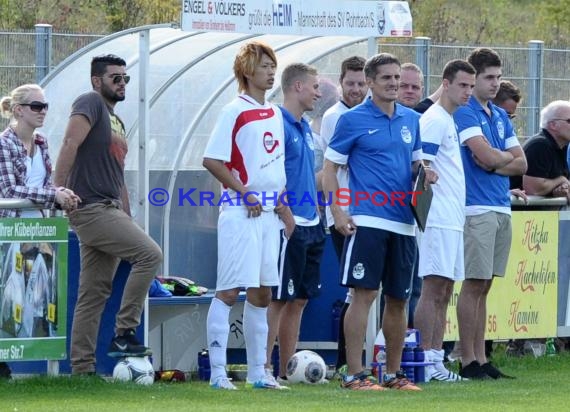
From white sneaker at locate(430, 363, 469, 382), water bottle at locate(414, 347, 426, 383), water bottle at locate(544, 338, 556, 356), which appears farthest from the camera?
water bottle at locate(544, 338, 556, 356)

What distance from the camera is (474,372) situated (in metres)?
11.6

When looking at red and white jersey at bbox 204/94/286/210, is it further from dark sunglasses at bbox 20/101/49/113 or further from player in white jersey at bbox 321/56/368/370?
player in white jersey at bbox 321/56/368/370

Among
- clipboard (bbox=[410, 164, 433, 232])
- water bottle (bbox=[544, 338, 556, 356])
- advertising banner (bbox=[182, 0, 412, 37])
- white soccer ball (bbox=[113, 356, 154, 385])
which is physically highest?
advertising banner (bbox=[182, 0, 412, 37])

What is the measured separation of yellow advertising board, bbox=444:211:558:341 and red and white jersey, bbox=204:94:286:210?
11.1 feet

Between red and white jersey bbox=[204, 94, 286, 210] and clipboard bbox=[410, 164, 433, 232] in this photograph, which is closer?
red and white jersey bbox=[204, 94, 286, 210]

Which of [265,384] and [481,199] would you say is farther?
[481,199]

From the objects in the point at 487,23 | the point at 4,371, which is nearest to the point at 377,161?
the point at 4,371

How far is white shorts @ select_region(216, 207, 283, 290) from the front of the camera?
1041 cm

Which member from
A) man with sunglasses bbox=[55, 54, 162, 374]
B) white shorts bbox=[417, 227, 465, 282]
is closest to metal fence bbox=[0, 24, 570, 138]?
man with sunglasses bbox=[55, 54, 162, 374]

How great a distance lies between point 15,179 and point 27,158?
0.23m

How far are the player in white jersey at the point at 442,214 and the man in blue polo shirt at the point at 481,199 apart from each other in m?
0.19

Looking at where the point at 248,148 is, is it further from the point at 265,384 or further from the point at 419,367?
the point at 419,367

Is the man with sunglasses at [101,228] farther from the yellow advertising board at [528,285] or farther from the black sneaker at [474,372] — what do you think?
the yellow advertising board at [528,285]

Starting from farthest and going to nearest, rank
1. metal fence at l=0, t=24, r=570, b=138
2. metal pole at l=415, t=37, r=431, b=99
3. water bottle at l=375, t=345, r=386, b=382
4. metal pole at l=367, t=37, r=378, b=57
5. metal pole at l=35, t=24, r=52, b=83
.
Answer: metal pole at l=415, t=37, r=431, b=99
metal fence at l=0, t=24, r=570, b=138
metal pole at l=35, t=24, r=52, b=83
metal pole at l=367, t=37, r=378, b=57
water bottle at l=375, t=345, r=386, b=382
